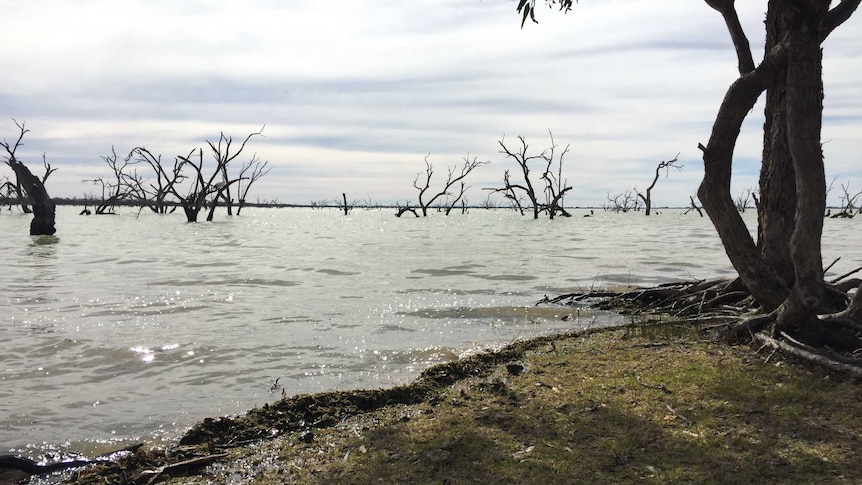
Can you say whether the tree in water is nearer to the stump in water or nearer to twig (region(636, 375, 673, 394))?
twig (region(636, 375, 673, 394))

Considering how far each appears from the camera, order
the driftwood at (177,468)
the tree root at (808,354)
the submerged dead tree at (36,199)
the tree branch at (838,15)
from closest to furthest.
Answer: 1. the driftwood at (177,468)
2. the tree root at (808,354)
3. the tree branch at (838,15)
4. the submerged dead tree at (36,199)

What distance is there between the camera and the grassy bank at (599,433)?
265 cm

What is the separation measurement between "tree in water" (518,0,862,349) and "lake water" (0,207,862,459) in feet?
7.71

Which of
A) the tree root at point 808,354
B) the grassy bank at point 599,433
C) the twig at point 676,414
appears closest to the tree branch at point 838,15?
the tree root at point 808,354

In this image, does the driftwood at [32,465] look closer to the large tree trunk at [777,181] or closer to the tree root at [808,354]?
the tree root at [808,354]

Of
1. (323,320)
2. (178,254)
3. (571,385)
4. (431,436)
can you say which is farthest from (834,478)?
(178,254)

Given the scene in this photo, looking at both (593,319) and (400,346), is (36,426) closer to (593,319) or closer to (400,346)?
(400,346)

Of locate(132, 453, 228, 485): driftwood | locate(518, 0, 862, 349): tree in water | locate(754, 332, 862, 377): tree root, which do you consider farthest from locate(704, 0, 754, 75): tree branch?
locate(132, 453, 228, 485): driftwood

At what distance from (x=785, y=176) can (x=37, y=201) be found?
2289 centimetres

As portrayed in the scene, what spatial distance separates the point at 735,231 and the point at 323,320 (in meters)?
4.67

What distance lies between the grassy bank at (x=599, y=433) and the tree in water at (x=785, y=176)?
0.57 meters

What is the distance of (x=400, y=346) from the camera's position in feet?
18.9

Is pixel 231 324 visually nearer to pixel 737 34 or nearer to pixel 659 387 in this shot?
pixel 659 387

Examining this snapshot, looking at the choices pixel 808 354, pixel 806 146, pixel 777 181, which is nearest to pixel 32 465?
pixel 808 354
